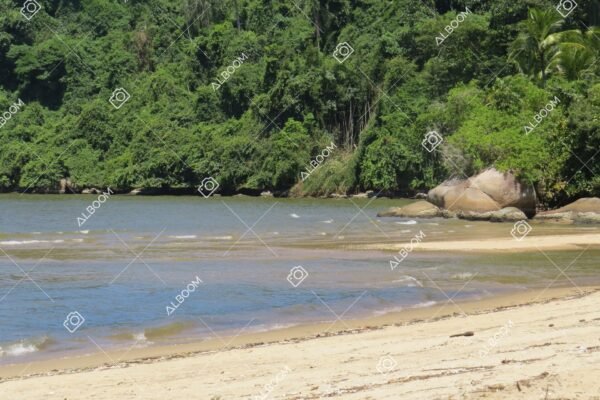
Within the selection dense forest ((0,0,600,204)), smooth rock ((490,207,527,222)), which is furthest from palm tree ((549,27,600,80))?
smooth rock ((490,207,527,222))

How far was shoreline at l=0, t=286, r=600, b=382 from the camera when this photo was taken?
10.5 m

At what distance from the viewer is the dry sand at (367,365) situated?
7523 millimetres

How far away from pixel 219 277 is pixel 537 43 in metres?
31.6

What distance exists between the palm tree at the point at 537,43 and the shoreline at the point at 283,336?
31817 millimetres

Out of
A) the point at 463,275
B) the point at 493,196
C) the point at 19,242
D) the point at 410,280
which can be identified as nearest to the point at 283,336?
the point at 410,280

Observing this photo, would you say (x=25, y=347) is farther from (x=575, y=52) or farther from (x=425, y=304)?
(x=575, y=52)

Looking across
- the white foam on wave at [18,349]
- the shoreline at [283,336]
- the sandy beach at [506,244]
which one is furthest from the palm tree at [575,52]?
the white foam on wave at [18,349]

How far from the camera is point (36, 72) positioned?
94688 millimetres

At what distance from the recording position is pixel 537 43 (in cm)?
4628

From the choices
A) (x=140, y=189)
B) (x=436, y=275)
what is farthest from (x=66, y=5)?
(x=436, y=275)

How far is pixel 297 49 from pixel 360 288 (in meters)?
63.4

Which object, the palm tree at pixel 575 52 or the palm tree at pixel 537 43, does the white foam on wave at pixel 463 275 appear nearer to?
the palm tree at pixel 575 52

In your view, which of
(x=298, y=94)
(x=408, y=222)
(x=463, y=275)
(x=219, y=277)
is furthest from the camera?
(x=298, y=94)

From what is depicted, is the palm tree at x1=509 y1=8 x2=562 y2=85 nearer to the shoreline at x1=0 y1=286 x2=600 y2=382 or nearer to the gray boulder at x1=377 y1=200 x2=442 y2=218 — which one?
Result: the gray boulder at x1=377 y1=200 x2=442 y2=218
